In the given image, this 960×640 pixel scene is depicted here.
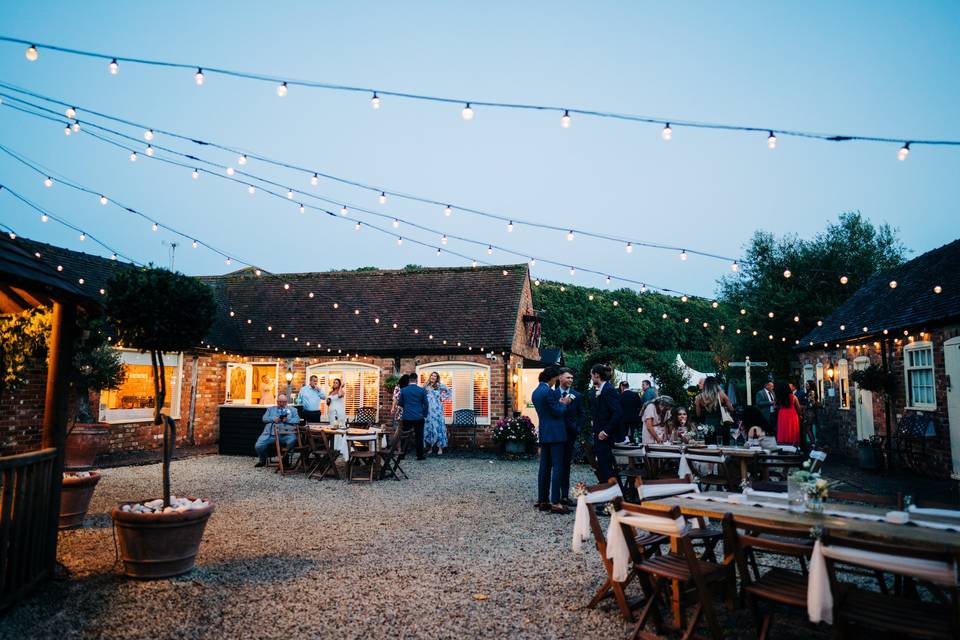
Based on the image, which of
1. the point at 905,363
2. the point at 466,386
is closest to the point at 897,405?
the point at 905,363

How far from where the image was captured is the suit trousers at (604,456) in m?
7.23

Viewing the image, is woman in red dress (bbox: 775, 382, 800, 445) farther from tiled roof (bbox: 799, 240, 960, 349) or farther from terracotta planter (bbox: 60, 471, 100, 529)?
terracotta planter (bbox: 60, 471, 100, 529)

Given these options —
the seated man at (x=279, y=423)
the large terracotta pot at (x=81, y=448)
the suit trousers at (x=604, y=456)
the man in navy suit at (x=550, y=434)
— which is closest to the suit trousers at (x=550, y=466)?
the man in navy suit at (x=550, y=434)

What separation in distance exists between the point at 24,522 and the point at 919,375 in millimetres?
14050

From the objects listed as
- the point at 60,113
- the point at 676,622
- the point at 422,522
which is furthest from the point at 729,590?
the point at 60,113

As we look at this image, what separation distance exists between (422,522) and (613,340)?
78.0ft

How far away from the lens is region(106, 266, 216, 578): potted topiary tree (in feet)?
15.2

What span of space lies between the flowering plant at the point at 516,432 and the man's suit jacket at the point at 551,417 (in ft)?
22.1

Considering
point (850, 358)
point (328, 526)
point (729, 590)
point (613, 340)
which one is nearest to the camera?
point (729, 590)

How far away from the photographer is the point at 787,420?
331 inches

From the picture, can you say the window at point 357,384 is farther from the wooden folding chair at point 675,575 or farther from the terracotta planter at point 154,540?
the wooden folding chair at point 675,575

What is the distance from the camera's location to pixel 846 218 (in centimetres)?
2548

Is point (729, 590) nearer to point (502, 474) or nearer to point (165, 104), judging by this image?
point (502, 474)

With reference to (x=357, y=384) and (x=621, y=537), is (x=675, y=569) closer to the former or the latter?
(x=621, y=537)
